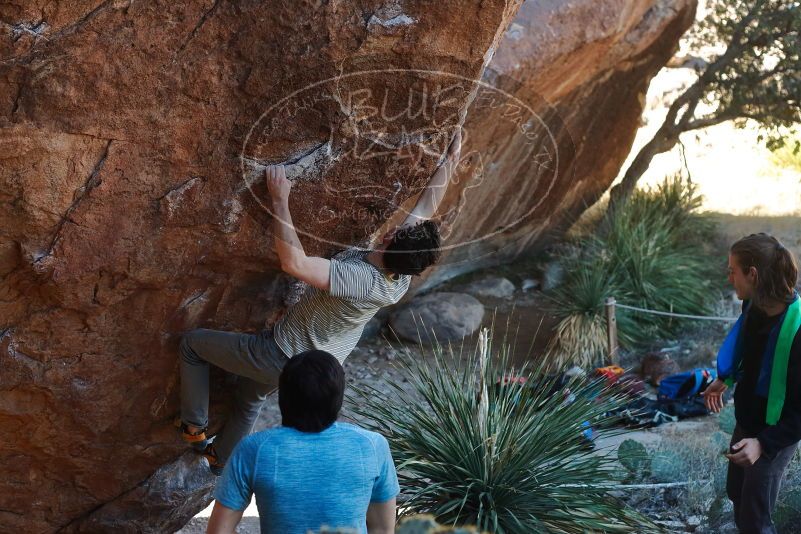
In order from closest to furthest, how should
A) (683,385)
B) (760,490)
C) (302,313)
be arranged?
1. (760,490)
2. (302,313)
3. (683,385)

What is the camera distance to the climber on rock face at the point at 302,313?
3.92m

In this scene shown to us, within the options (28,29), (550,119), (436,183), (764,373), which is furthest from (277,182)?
(550,119)

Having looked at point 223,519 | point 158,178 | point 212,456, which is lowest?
point 212,456

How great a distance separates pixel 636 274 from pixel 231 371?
6.21m

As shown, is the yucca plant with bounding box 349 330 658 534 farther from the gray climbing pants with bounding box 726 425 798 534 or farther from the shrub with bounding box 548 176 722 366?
the shrub with bounding box 548 176 722 366

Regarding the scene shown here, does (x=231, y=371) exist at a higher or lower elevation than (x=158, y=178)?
lower

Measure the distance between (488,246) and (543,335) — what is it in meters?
1.20

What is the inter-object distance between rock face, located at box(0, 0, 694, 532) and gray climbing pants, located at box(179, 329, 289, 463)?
6.1 inches

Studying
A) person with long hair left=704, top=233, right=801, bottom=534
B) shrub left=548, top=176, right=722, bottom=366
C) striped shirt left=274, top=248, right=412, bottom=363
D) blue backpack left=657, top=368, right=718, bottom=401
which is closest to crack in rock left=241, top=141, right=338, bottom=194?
striped shirt left=274, top=248, right=412, bottom=363

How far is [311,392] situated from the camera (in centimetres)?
273

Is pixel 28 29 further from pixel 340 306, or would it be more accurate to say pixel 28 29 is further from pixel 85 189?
pixel 340 306

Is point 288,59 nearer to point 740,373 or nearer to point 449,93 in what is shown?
point 449,93

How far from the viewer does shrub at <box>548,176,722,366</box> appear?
29.3ft

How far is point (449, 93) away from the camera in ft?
13.2
